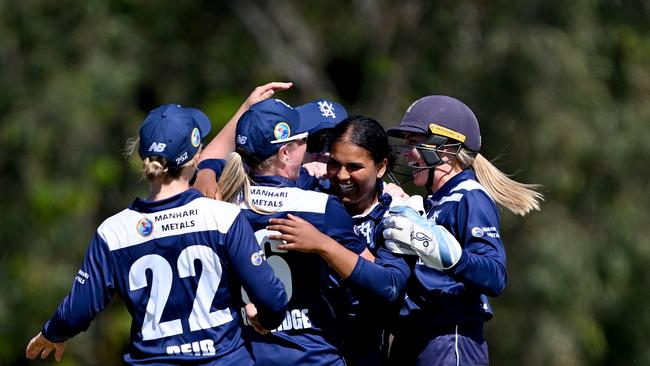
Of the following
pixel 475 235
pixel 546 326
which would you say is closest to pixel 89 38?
pixel 546 326

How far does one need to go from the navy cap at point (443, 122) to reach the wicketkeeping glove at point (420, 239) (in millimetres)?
658

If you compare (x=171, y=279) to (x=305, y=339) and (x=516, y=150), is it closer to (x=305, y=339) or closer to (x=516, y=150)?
(x=305, y=339)

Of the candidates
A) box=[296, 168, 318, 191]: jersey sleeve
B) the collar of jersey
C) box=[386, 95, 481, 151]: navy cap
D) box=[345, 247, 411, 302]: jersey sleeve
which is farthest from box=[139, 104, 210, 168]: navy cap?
box=[386, 95, 481, 151]: navy cap

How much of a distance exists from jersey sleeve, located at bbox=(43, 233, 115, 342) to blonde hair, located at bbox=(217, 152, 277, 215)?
0.60 meters

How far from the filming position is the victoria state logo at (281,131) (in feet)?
18.0

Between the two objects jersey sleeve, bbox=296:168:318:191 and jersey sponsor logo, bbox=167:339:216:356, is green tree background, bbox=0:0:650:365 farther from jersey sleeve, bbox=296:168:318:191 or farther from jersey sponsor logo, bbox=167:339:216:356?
jersey sponsor logo, bbox=167:339:216:356

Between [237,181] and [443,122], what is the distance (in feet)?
3.73

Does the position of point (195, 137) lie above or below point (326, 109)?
below

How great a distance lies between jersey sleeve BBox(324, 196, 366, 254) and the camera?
5.43 metres

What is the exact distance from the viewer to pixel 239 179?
548 centimetres

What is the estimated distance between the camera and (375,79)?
18.8m

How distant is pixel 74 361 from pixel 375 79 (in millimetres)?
6142

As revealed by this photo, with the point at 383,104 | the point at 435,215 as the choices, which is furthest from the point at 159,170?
the point at 383,104

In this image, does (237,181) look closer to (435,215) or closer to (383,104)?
(435,215)
